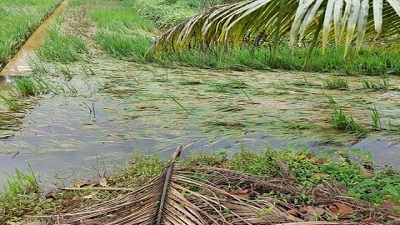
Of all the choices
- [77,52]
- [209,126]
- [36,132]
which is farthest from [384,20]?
[77,52]

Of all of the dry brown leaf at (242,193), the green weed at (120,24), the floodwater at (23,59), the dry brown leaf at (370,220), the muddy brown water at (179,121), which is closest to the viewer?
the dry brown leaf at (370,220)

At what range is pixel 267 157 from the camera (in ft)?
6.75

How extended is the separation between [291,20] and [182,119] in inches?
57.1

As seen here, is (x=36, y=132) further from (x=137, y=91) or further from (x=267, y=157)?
(x=267, y=157)

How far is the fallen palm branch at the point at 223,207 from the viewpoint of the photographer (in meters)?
1.19

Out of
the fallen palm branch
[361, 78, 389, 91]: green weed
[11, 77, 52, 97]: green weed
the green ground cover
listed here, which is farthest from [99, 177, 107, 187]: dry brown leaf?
the green ground cover

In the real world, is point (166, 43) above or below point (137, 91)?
above

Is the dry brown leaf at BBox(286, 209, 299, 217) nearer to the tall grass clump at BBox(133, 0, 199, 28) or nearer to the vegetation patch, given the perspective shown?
the vegetation patch

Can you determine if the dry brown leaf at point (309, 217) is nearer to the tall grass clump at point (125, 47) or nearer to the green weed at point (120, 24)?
the tall grass clump at point (125, 47)

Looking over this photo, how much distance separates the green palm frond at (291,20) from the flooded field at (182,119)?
873mm

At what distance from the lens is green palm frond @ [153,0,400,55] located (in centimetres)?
112

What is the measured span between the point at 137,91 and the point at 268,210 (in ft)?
8.03

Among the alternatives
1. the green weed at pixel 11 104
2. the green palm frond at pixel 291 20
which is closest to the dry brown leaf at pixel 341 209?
the green palm frond at pixel 291 20

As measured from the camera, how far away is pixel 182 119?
2852mm
